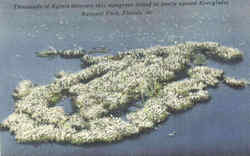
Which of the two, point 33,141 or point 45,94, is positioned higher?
point 45,94

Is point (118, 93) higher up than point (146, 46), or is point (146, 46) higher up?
point (146, 46)

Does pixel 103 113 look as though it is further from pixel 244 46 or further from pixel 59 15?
pixel 244 46

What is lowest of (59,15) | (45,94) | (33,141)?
(33,141)

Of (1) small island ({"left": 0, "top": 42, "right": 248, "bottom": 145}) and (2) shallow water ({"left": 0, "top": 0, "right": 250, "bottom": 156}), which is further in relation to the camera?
(1) small island ({"left": 0, "top": 42, "right": 248, "bottom": 145})

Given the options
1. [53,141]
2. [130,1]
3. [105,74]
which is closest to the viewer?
[53,141]

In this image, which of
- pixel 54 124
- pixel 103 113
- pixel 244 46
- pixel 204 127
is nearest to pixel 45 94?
pixel 54 124

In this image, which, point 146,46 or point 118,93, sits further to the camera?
point 146,46

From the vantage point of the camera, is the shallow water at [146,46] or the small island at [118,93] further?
the small island at [118,93]

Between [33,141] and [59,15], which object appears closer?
[33,141]
